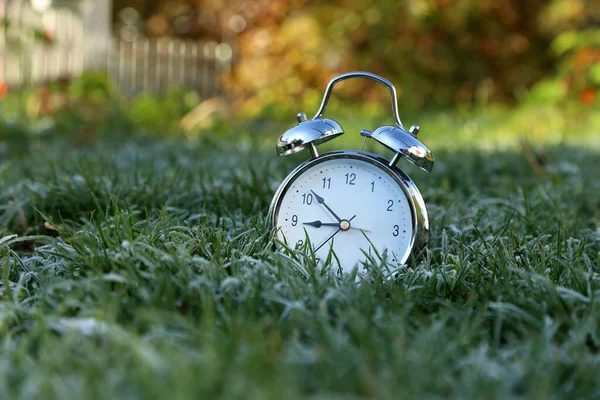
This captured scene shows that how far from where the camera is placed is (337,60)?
1044 centimetres

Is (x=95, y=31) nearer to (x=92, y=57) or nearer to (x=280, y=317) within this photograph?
(x=92, y=57)

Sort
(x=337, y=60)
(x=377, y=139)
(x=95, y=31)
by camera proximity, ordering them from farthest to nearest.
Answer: (x=337, y=60) → (x=95, y=31) → (x=377, y=139)

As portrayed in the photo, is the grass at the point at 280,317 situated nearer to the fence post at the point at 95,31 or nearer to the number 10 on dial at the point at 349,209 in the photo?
the number 10 on dial at the point at 349,209

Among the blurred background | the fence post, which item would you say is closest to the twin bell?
the blurred background

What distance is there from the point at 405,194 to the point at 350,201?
0.52 feet

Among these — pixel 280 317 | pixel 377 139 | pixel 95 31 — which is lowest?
pixel 280 317

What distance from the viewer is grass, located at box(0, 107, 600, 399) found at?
44.6 inches

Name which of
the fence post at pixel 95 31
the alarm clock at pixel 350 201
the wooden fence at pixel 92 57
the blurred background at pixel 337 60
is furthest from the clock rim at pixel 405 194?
the fence post at pixel 95 31

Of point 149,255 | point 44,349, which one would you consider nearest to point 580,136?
point 149,255

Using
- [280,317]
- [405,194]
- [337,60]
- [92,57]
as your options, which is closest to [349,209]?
[405,194]

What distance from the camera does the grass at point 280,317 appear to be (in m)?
1.13

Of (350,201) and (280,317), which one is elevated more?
(350,201)

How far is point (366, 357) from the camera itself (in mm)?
1218

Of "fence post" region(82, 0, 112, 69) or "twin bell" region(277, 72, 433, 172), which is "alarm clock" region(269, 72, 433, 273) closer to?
"twin bell" region(277, 72, 433, 172)
